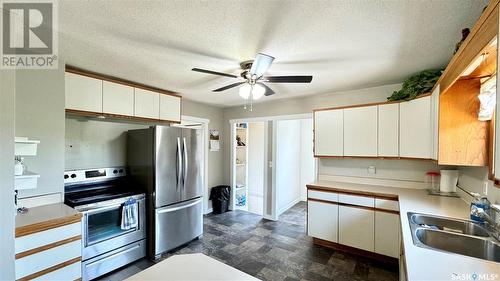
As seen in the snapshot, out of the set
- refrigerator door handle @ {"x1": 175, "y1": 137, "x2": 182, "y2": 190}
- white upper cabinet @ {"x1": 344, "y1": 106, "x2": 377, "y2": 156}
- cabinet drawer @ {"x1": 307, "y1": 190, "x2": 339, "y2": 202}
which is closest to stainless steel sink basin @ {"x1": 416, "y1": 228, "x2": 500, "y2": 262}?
cabinet drawer @ {"x1": 307, "y1": 190, "x2": 339, "y2": 202}

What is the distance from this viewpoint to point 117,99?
2.76 metres

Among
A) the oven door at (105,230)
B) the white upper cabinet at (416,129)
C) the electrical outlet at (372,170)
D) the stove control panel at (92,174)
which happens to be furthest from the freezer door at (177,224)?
the white upper cabinet at (416,129)

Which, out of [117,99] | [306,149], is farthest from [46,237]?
[306,149]

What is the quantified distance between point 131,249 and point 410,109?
3.79 m

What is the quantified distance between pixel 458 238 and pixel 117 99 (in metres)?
3.55

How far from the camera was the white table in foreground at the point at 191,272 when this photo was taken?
0.96 meters

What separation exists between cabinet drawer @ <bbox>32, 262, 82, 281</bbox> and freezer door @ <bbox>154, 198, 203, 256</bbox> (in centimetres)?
91

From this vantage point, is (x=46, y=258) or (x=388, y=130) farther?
(x=388, y=130)

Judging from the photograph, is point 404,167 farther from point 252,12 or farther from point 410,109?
point 252,12

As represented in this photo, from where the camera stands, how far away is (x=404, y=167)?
2984 mm

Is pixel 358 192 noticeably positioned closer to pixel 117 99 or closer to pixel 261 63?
pixel 261 63

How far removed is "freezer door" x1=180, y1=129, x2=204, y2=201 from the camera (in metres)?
3.12

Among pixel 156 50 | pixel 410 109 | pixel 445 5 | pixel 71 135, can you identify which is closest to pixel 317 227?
pixel 410 109

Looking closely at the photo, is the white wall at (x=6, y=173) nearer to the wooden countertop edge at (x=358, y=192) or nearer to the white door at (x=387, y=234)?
the wooden countertop edge at (x=358, y=192)
